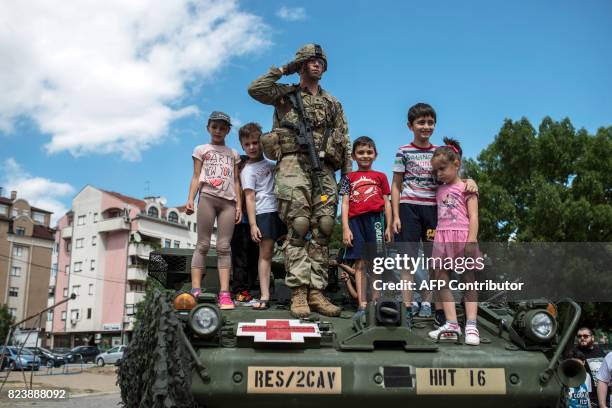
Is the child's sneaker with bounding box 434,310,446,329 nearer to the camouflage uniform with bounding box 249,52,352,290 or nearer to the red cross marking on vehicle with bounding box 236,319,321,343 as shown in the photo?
the camouflage uniform with bounding box 249,52,352,290

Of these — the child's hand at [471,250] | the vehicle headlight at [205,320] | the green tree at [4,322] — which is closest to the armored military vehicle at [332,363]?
the vehicle headlight at [205,320]

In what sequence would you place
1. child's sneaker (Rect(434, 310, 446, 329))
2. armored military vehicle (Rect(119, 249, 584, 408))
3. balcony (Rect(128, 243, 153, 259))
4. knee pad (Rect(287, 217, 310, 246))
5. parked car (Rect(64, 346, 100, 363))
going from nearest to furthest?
armored military vehicle (Rect(119, 249, 584, 408))
child's sneaker (Rect(434, 310, 446, 329))
knee pad (Rect(287, 217, 310, 246))
parked car (Rect(64, 346, 100, 363))
balcony (Rect(128, 243, 153, 259))

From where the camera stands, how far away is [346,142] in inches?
234

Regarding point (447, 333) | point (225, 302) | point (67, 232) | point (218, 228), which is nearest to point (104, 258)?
point (67, 232)

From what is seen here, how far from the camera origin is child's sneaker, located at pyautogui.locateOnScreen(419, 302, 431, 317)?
17.1 feet

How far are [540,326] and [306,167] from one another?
229 centimetres

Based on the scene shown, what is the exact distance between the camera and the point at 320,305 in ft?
16.6

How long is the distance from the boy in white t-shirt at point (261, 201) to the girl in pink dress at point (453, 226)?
1.37 metres

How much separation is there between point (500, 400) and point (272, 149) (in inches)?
111

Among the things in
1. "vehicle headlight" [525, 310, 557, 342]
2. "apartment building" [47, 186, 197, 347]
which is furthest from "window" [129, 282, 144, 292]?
"vehicle headlight" [525, 310, 557, 342]

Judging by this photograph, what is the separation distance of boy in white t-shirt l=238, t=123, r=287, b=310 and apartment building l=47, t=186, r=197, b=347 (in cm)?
4737

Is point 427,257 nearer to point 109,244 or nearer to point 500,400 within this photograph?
point 500,400

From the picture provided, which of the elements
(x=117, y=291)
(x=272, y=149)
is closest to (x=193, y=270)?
(x=272, y=149)

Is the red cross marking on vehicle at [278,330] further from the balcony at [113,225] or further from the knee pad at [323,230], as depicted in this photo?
the balcony at [113,225]
